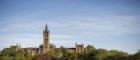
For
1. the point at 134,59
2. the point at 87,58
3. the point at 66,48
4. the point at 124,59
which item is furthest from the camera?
the point at 66,48

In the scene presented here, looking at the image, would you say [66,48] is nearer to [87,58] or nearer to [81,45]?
[81,45]

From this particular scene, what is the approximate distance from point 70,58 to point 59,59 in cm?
234

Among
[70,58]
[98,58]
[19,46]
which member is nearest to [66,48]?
[19,46]

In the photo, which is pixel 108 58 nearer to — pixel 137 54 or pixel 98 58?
pixel 98 58

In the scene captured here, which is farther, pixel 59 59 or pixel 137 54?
pixel 59 59

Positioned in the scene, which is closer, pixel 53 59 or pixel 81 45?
pixel 53 59

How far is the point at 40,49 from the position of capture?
214ft

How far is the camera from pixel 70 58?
5203 cm

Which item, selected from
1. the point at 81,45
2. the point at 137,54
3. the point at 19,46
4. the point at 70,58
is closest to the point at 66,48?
the point at 81,45

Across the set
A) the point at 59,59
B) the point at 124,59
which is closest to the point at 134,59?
the point at 124,59

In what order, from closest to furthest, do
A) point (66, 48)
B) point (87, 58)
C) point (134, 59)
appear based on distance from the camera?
point (134, 59) < point (87, 58) < point (66, 48)

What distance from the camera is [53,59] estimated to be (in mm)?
49938

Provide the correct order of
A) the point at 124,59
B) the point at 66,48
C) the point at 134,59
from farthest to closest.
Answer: the point at 66,48 < the point at 124,59 < the point at 134,59

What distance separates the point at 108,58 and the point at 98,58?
110 cm
